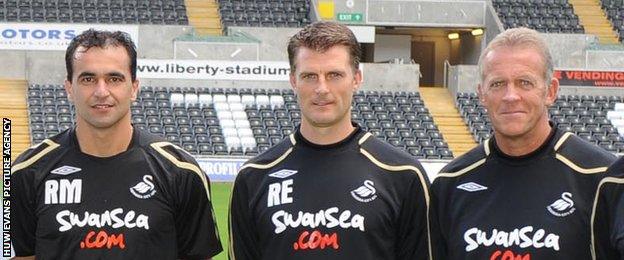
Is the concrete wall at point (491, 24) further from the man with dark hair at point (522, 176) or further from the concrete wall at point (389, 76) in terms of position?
the man with dark hair at point (522, 176)

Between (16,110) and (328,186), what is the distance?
19.7m

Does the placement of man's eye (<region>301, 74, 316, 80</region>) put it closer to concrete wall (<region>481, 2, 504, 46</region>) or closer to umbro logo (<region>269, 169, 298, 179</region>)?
umbro logo (<region>269, 169, 298, 179</region>)

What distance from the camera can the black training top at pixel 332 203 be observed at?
4195 mm

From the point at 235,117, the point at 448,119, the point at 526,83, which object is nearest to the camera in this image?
the point at 526,83

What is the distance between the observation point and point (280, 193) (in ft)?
14.1

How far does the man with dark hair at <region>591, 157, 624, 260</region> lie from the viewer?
12.3 ft

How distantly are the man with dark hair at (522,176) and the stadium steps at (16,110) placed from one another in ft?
58.2

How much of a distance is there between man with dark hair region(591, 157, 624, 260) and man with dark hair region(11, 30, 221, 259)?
162 centimetres

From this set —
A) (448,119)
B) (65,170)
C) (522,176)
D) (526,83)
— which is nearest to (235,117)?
(448,119)

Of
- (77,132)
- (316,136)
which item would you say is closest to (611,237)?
(316,136)

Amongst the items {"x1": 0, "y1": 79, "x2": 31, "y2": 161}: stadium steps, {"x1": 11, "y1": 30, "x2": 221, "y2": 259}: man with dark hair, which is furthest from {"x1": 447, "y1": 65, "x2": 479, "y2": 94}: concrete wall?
{"x1": 11, "y1": 30, "x2": 221, "y2": 259}: man with dark hair

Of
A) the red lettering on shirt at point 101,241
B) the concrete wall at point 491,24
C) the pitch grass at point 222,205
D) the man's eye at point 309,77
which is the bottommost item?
the pitch grass at point 222,205

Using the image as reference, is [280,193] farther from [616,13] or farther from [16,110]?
[616,13]

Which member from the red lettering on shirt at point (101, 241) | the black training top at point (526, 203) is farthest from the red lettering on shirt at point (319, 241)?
the red lettering on shirt at point (101, 241)
